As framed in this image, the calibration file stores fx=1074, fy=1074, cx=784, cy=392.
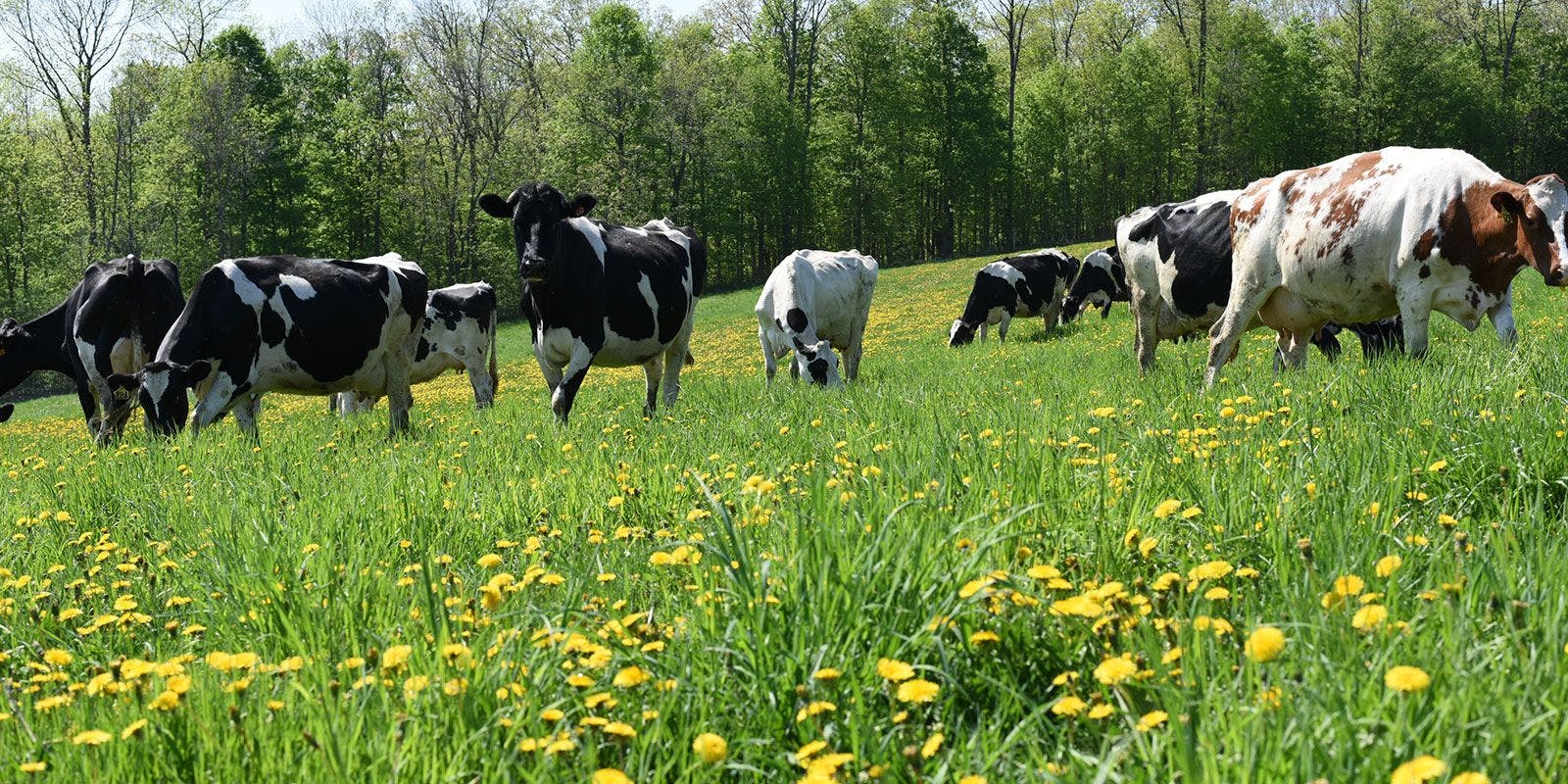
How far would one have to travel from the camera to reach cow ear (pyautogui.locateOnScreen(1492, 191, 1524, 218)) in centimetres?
746

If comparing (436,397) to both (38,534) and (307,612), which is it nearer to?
(38,534)

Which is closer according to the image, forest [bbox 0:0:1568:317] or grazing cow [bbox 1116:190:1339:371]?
grazing cow [bbox 1116:190:1339:371]

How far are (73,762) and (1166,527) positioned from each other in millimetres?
2886

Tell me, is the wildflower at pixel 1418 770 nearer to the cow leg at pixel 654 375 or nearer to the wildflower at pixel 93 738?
the wildflower at pixel 93 738

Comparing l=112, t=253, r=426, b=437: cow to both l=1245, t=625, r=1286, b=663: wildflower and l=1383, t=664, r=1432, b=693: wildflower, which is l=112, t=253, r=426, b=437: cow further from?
l=1383, t=664, r=1432, b=693: wildflower

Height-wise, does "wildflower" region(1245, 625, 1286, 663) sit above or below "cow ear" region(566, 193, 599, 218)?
below

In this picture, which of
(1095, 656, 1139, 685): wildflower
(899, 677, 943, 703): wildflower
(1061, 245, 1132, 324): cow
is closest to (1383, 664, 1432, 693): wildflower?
(1095, 656, 1139, 685): wildflower

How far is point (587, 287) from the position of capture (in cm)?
1088

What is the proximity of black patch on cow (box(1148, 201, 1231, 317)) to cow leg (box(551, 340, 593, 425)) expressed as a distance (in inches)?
257

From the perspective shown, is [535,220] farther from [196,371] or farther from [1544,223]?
[1544,223]

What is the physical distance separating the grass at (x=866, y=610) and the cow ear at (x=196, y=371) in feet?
13.2

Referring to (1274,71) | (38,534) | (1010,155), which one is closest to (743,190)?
(1010,155)

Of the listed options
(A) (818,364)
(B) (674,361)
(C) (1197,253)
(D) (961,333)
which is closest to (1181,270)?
(C) (1197,253)

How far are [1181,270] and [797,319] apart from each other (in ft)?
16.8
